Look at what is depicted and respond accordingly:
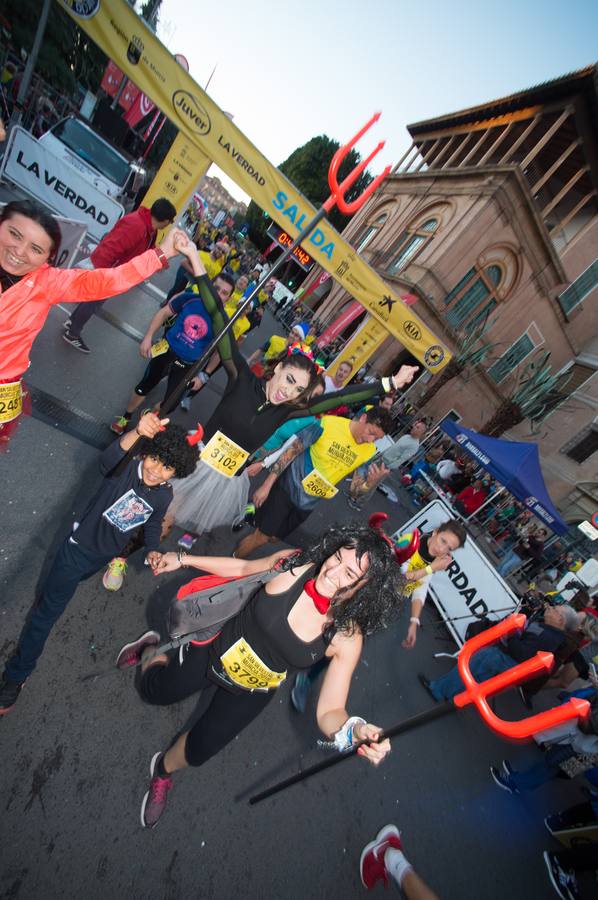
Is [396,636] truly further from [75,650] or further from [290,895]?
[75,650]

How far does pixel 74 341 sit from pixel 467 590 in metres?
7.11

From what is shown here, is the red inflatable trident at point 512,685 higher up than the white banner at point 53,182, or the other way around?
the red inflatable trident at point 512,685

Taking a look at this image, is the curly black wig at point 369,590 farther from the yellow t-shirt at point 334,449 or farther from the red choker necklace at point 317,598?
the yellow t-shirt at point 334,449

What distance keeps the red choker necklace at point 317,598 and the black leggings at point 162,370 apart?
3.39m

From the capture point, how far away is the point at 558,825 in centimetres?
413

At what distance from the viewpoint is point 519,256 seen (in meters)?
18.5

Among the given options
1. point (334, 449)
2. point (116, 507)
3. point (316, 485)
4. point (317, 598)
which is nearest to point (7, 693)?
point (116, 507)

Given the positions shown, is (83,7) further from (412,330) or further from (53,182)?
(412,330)

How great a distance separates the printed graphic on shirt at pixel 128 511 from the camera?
232 cm

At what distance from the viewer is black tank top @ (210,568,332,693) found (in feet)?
6.73

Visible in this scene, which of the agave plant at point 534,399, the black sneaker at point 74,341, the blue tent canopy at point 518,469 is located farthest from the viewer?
the agave plant at point 534,399

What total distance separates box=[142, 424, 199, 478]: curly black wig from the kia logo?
625cm

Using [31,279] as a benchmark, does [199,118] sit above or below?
above

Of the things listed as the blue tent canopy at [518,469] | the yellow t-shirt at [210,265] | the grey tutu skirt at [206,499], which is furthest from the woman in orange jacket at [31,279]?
the blue tent canopy at [518,469]
